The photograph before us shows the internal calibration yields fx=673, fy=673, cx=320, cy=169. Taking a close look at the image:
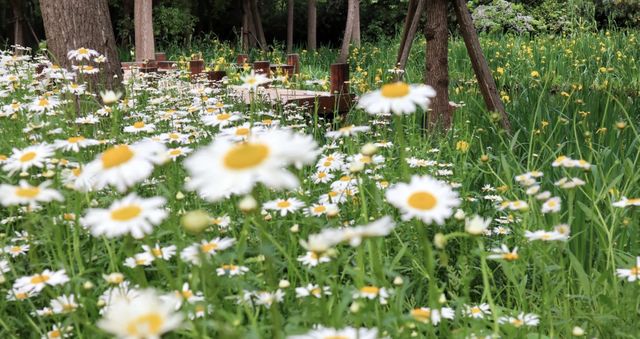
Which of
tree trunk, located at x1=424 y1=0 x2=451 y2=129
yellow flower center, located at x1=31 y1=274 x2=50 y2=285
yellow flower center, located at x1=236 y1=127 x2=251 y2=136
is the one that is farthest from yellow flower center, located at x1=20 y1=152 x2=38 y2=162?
tree trunk, located at x1=424 y1=0 x2=451 y2=129

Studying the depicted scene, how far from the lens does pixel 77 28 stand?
3.94 metres

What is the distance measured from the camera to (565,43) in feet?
23.1

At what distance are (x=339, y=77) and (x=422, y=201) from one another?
3.48 metres

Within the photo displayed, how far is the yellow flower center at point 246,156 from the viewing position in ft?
2.48

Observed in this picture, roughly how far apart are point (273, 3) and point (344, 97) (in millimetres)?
13502

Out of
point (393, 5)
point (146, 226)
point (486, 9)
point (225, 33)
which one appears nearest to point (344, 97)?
point (146, 226)

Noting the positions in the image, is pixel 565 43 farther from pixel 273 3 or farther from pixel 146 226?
pixel 273 3

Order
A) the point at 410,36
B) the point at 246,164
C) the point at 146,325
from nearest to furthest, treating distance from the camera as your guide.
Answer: the point at 146,325 < the point at 246,164 < the point at 410,36

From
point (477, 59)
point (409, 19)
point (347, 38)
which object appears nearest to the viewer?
point (477, 59)

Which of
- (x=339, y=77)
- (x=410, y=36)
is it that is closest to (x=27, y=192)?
(x=410, y=36)

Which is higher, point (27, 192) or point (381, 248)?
point (27, 192)

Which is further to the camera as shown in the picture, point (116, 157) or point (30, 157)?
point (30, 157)

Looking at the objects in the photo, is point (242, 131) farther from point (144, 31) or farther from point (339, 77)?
point (144, 31)

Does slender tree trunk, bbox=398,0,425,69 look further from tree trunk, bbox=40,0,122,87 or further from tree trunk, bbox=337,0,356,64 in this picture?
tree trunk, bbox=337,0,356,64
